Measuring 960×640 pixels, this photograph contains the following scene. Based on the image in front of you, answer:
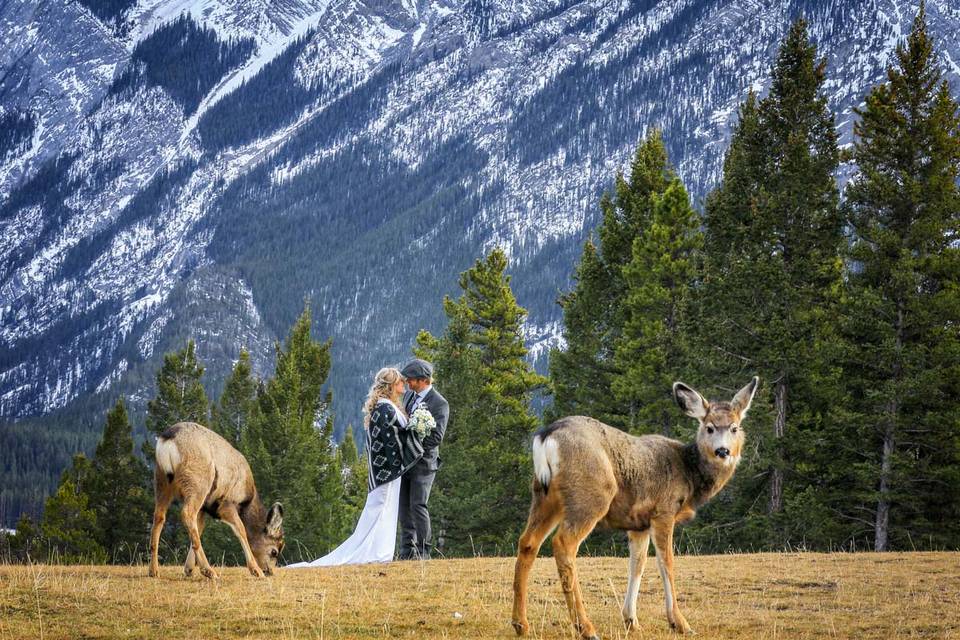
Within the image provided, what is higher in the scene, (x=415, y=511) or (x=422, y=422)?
(x=422, y=422)

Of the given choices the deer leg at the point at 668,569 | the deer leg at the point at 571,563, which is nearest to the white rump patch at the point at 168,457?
the deer leg at the point at 571,563

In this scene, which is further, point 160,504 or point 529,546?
point 160,504

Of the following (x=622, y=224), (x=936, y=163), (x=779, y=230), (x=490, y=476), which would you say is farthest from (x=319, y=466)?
(x=936, y=163)

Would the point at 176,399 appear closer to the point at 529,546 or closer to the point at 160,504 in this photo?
the point at 160,504

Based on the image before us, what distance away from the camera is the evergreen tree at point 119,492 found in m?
41.7

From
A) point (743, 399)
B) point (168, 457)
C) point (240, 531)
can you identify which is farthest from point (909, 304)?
point (168, 457)

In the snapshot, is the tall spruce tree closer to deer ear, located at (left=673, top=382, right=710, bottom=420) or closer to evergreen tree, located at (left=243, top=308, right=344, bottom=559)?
deer ear, located at (left=673, top=382, right=710, bottom=420)

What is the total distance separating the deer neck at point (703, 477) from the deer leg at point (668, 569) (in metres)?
0.53

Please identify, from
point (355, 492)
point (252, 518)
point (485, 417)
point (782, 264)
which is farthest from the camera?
point (355, 492)

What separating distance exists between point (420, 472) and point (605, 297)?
2088cm

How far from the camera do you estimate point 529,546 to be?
7.72 metres

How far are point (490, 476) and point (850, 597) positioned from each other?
81.6 feet

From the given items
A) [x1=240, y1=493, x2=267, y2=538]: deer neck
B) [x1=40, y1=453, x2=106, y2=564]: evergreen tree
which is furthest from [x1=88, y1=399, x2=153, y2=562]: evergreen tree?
[x1=240, y1=493, x2=267, y2=538]: deer neck

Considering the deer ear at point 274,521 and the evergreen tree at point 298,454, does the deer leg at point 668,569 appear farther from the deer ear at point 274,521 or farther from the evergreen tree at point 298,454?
the evergreen tree at point 298,454
